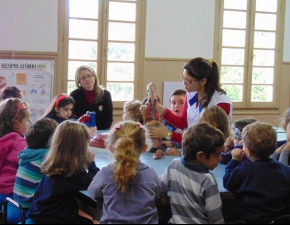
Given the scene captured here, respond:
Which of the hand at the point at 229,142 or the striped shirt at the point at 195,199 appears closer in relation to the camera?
the striped shirt at the point at 195,199

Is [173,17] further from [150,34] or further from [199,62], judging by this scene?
[199,62]

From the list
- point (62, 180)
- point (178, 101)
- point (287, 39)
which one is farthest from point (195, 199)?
point (287, 39)

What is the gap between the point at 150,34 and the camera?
592 centimetres

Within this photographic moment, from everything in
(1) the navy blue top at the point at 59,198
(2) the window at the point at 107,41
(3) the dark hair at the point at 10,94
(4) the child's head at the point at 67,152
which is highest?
(2) the window at the point at 107,41

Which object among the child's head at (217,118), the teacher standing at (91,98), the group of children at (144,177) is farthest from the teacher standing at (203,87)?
the teacher standing at (91,98)

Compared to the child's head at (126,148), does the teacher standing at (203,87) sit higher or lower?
higher

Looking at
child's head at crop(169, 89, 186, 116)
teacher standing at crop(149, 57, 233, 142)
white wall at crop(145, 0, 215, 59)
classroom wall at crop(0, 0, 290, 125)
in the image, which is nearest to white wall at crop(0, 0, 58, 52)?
classroom wall at crop(0, 0, 290, 125)

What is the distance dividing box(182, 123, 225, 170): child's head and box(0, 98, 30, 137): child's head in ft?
4.63

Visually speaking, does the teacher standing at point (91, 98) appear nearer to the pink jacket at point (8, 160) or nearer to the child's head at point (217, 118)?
the pink jacket at point (8, 160)

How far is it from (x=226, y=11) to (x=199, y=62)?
11.4 feet

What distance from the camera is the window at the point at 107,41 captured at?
5.62 metres

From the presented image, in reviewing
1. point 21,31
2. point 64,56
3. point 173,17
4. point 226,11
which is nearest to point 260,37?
point 226,11

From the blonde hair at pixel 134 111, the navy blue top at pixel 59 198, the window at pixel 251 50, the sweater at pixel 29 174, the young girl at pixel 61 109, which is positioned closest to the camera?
the navy blue top at pixel 59 198

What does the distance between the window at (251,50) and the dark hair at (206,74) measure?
325cm
